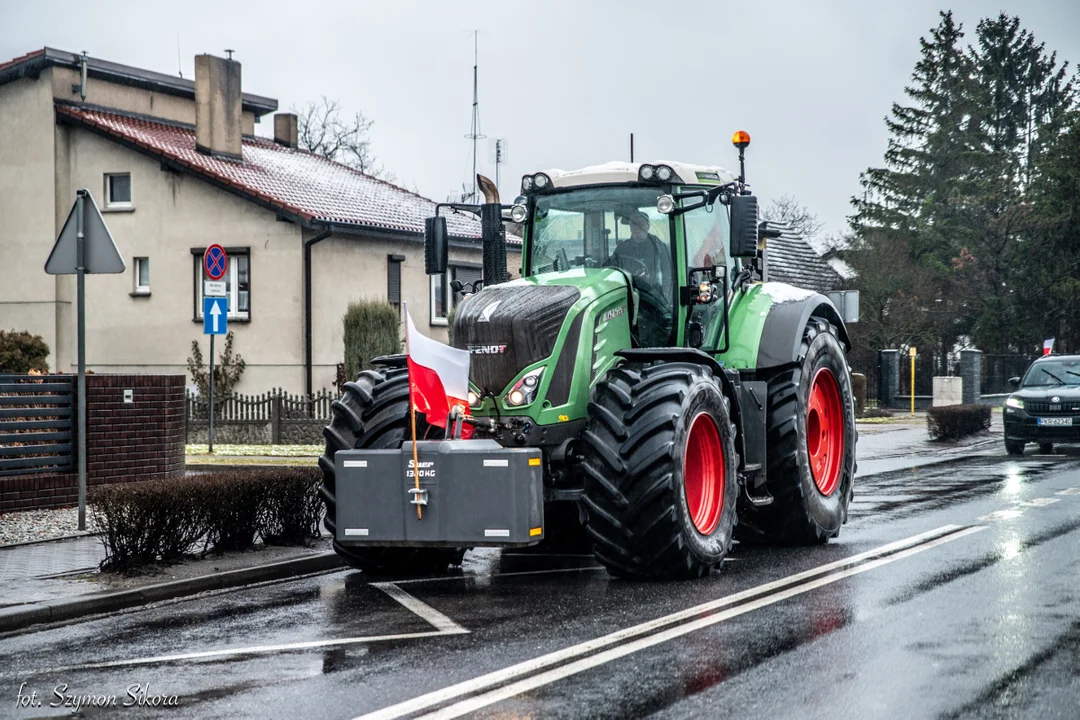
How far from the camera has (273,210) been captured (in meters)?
31.9

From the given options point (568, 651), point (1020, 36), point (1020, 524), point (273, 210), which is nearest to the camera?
point (568, 651)

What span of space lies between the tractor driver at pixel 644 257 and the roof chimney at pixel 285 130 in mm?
34196

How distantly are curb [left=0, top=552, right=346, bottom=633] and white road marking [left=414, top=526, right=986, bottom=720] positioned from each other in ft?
12.1

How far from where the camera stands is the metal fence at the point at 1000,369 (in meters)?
43.1

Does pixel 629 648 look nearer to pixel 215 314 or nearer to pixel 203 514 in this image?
pixel 203 514

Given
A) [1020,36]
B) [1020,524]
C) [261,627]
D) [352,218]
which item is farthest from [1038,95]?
[261,627]

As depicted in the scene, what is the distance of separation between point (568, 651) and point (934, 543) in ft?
17.0

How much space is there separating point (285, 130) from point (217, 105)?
339 inches

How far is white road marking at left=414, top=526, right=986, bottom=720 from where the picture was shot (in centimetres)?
593

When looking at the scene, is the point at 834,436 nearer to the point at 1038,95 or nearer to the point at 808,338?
the point at 808,338

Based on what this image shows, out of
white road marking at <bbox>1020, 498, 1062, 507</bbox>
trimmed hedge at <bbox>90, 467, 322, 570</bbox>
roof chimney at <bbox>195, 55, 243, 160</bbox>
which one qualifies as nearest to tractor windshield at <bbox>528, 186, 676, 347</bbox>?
trimmed hedge at <bbox>90, 467, 322, 570</bbox>

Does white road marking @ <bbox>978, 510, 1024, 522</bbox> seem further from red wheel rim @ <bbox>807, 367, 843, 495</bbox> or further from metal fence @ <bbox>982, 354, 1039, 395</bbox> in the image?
metal fence @ <bbox>982, 354, 1039, 395</bbox>

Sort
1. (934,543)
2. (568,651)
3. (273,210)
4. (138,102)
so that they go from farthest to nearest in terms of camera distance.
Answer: (138,102)
(273,210)
(934,543)
(568,651)

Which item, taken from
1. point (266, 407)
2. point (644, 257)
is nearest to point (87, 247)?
point (644, 257)
